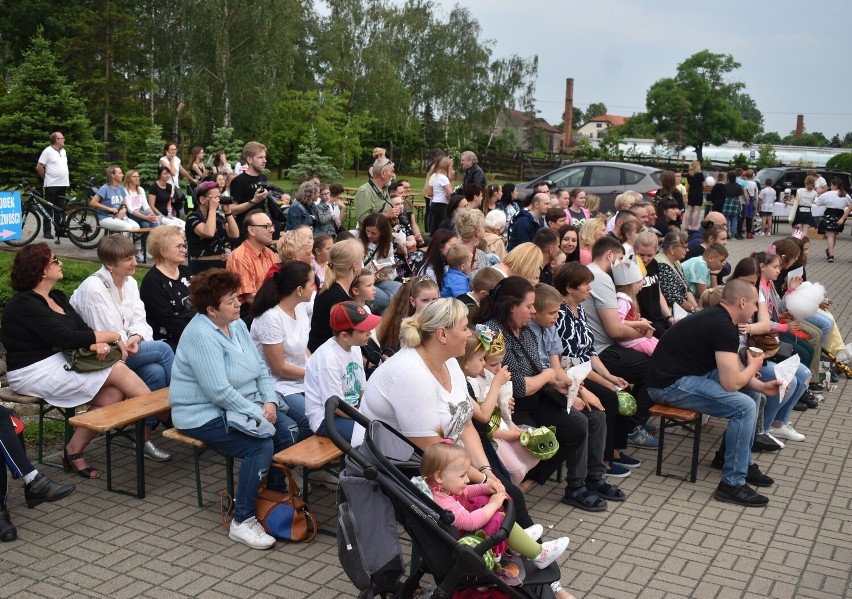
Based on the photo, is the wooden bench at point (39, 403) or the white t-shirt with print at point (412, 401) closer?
the white t-shirt with print at point (412, 401)

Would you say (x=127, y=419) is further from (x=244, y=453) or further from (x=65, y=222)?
(x=65, y=222)

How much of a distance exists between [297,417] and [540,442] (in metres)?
1.68

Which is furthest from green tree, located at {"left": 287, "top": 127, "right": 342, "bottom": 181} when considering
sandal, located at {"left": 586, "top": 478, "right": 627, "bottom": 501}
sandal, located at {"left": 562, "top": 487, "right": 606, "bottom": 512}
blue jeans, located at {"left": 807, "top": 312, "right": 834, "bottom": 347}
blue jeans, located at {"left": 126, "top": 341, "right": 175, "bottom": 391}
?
sandal, located at {"left": 562, "top": 487, "right": 606, "bottom": 512}

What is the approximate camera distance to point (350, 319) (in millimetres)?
5344

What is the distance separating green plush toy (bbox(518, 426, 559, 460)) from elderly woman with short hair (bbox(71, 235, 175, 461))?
2.83m

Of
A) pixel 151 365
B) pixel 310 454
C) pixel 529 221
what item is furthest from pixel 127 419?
pixel 529 221

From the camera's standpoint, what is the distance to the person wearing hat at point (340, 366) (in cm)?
538

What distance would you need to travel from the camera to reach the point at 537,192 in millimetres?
11680

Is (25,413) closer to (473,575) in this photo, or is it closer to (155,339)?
(155,339)

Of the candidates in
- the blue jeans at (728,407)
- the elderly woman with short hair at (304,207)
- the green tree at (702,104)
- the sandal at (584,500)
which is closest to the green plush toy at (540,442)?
the sandal at (584,500)

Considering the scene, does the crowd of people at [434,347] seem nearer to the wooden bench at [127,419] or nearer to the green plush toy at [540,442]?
the green plush toy at [540,442]

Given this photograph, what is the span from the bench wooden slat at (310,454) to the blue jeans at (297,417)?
345 millimetres

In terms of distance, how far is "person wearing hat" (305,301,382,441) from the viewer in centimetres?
538

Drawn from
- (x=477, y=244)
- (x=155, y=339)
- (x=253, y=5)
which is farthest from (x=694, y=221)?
(x=253, y=5)
